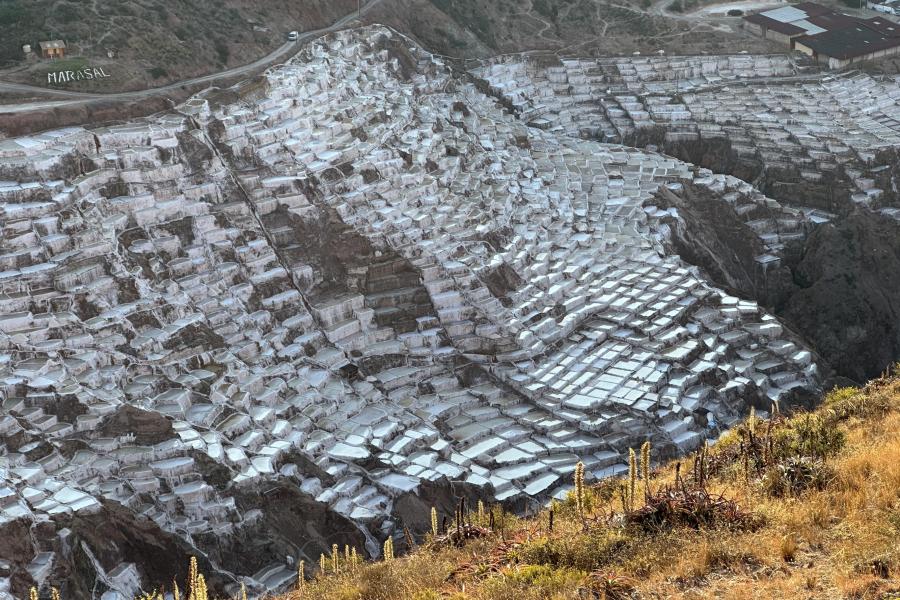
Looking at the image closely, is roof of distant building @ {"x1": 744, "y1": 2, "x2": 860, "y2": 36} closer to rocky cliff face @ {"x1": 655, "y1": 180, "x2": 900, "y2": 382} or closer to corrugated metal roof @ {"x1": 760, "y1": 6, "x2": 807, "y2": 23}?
corrugated metal roof @ {"x1": 760, "y1": 6, "x2": 807, "y2": 23}

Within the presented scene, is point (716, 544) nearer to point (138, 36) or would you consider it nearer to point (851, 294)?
point (851, 294)

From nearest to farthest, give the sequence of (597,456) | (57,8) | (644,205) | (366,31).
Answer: (597,456) → (57,8) → (644,205) → (366,31)

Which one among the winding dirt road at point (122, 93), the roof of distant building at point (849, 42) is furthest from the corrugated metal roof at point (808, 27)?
the winding dirt road at point (122, 93)

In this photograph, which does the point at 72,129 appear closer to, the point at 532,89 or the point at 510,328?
the point at 510,328

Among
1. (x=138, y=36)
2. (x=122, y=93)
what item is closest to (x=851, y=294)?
(x=122, y=93)

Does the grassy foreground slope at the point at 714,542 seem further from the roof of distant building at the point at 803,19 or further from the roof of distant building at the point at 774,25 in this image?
the roof of distant building at the point at 803,19

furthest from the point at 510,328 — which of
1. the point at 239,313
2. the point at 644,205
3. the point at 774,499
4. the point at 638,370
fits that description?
the point at 774,499

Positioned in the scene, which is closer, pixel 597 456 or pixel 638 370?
pixel 597 456
